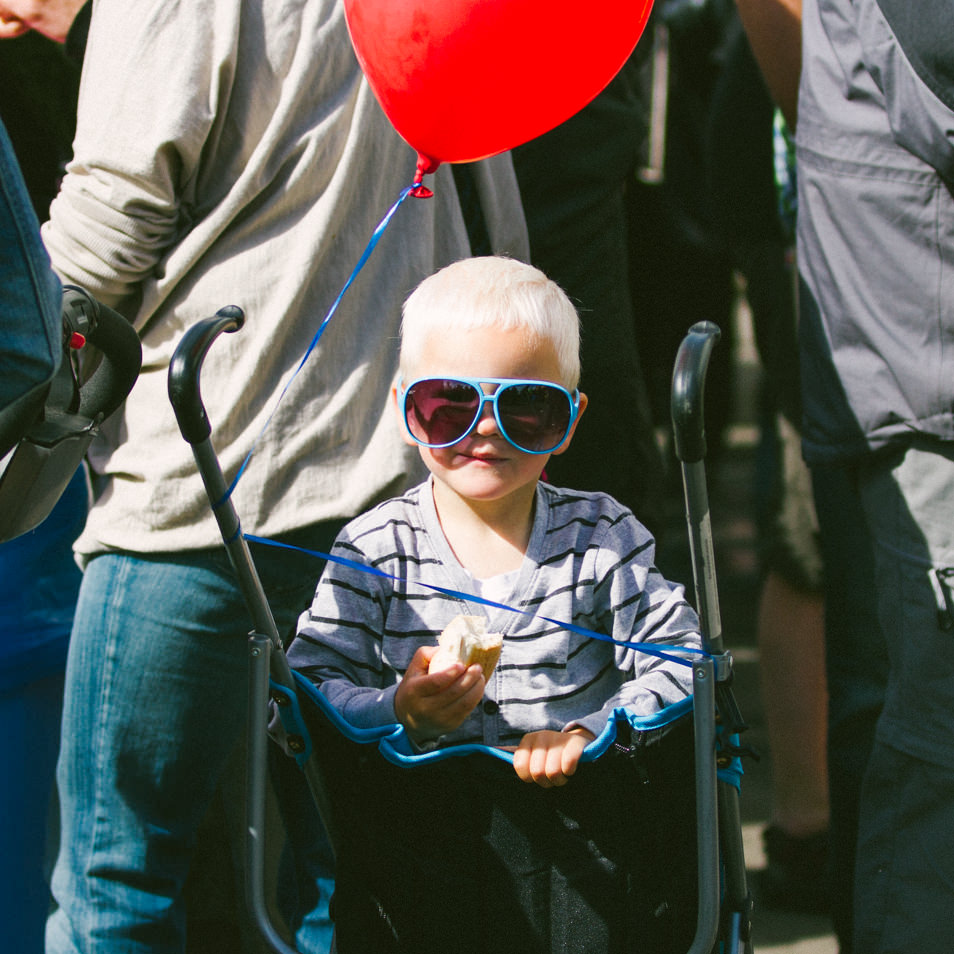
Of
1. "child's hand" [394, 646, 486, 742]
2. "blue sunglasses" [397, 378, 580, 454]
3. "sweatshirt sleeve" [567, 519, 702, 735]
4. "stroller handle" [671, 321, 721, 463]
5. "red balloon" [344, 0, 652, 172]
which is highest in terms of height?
"red balloon" [344, 0, 652, 172]

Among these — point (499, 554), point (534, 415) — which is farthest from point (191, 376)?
point (499, 554)

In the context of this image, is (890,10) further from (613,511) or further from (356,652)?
(356,652)

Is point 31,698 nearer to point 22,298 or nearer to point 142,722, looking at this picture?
point 142,722

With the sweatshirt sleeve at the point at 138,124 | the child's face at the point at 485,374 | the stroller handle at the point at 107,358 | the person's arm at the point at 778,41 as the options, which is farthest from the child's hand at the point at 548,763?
the person's arm at the point at 778,41

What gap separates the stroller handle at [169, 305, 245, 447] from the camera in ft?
4.30

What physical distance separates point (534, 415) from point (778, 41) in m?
1.01

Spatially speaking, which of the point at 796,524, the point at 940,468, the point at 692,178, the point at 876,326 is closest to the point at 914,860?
the point at 940,468

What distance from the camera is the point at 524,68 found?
1.47 meters

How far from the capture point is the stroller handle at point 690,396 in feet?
4.07

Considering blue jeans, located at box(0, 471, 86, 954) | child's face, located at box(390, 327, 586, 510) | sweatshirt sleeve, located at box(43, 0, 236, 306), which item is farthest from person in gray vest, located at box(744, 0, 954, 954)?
blue jeans, located at box(0, 471, 86, 954)

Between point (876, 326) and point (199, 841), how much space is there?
5.60 feet

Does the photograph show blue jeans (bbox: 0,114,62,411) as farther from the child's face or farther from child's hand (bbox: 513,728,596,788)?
child's hand (bbox: 513,728,596,788)

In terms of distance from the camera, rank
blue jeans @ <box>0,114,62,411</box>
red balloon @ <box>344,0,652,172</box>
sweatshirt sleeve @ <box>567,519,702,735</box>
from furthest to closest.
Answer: sweatshirt sleeve @ <box>567,519,702,735</box>
red balloon @ <box>344,0,652,172</box>
blue jeans @ <box>0,114,62,411</box>

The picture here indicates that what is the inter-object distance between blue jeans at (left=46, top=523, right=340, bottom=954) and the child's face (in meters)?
0.28
